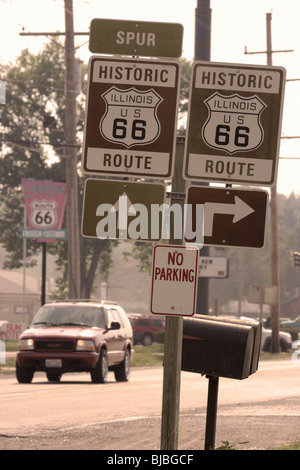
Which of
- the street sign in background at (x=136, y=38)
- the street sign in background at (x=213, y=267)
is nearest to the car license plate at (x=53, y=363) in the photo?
the street sign in background at (x=136, y=38)

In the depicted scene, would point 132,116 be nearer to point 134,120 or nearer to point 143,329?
point 134,120

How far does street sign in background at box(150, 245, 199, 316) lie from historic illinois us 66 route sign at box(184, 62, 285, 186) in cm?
59

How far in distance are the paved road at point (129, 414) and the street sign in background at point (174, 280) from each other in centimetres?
331

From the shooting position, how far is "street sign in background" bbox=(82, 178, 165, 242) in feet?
26.2

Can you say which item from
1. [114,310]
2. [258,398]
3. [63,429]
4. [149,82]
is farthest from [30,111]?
[149,82]

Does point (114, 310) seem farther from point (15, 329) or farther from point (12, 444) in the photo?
point (15, 329)

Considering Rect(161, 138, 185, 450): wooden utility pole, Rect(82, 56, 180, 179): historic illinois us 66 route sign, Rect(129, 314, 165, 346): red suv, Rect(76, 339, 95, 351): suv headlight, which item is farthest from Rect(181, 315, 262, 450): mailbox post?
Rect(129, 314, 165, 346): red suv

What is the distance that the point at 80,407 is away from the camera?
51.8ft

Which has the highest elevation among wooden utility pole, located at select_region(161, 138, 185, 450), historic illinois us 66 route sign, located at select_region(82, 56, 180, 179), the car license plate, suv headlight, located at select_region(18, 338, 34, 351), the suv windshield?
historic illinois us 66 route sign, located at select_region(82, 56, 180, 179)

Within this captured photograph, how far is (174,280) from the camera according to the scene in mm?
8102

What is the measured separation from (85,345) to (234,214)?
13.3m

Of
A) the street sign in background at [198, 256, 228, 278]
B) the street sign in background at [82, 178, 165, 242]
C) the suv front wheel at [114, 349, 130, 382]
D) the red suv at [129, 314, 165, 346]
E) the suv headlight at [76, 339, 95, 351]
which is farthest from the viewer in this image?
the red suv at [129, 314, 165, 346]

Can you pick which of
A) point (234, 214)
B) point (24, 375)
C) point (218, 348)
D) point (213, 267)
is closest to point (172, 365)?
point (234, 214)

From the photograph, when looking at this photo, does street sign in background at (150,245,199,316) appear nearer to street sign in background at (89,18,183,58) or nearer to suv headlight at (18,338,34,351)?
street sign in background at (89,18,183,58)
